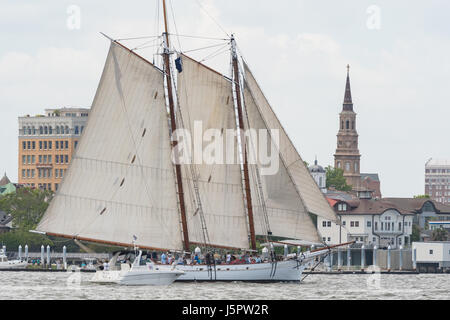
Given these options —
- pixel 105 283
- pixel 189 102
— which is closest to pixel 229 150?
pixel 189 102

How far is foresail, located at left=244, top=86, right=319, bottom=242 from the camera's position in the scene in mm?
99562

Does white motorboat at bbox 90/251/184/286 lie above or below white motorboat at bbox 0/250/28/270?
above

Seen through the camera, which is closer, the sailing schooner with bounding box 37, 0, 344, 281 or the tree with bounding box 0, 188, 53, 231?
the sailing schooner with bounding box 37, 0, 344, 281

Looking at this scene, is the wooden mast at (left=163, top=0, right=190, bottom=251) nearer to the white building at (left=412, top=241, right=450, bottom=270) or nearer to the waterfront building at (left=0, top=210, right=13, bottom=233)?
the white building at (left=412, top=241, right=450, bottom=270)

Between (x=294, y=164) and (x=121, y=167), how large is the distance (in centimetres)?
1217

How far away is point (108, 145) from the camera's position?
3826 inches

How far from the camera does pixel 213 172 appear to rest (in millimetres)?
101750

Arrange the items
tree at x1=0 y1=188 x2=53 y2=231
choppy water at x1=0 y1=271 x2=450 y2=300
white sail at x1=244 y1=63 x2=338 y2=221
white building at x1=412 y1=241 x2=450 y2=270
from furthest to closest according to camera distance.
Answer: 1. tree at x1=0 y1=188 x2=53 y2=231
2. white building at x1=412 y1=241 x2=450 y2=270
3. white sail at x1=244 y1=63 x2=338 y2=221
4. choppy water at x1=0 y1=271 x2=450 y2=300

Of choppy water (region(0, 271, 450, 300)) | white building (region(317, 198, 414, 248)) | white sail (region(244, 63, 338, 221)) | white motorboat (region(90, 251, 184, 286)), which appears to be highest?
white sail (region(244, 63, 338, 221))

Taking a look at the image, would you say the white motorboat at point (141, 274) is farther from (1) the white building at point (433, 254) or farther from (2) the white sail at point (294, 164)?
Answer: (1) the white building at point (433, 254)

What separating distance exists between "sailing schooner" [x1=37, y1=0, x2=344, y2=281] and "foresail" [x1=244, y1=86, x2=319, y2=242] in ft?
0.24

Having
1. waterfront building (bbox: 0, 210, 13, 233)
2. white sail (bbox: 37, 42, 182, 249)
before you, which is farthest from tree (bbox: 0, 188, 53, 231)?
white sail (bbox: 37, 42, 182, 249)

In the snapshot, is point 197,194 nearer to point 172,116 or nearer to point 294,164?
point 172,116
